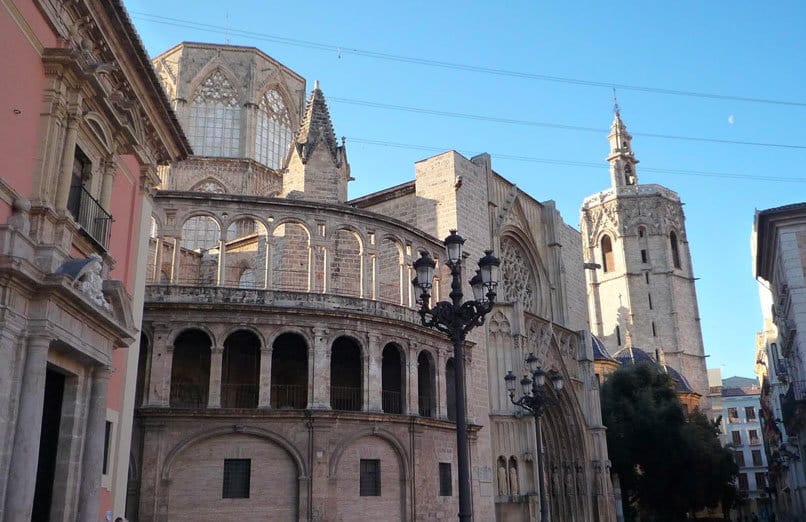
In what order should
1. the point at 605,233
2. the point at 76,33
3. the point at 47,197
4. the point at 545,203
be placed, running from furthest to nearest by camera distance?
the point at 605,233 < the point at 545,203 < the point at 76,33 < the point at 47,197

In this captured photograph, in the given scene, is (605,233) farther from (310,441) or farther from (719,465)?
(310,441)

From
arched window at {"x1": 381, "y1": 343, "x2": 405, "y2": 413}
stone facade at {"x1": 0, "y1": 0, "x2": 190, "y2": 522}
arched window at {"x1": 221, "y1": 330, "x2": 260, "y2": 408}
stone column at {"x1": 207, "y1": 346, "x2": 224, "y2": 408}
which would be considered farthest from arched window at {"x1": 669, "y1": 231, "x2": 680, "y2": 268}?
stone facade at {"x1": 0, "y1": 0, "x2": 190, "y2": 522}

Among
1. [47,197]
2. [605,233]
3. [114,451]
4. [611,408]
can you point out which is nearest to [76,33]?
[47,197]

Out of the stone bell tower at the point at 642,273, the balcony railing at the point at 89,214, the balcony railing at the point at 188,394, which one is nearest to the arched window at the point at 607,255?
the stone bell tower at the point at 642,273

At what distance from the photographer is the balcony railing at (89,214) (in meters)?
11.0

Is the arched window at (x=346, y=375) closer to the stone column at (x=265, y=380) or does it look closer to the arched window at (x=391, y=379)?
the arched window at (x=391, y=379)

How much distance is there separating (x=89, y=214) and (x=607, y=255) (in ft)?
207

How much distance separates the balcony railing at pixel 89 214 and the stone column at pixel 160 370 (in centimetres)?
703

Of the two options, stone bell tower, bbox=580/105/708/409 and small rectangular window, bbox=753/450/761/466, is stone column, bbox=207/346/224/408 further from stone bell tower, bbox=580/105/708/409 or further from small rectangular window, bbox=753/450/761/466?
small rectangular window, bbox=753/450/761/466

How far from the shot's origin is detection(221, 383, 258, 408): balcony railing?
66.0 ft

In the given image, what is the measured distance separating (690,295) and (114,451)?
62312mm

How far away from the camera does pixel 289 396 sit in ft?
69.4

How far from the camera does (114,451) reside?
484 inches

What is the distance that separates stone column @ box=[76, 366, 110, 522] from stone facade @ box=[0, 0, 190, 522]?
14 mm
